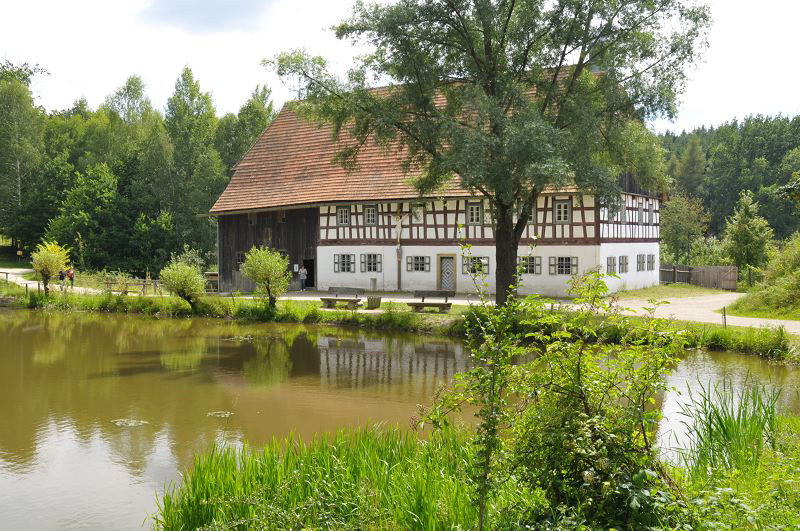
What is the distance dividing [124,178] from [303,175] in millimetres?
17560

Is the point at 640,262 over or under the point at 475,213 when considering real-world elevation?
under

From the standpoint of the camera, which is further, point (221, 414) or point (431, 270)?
point (431, 270)

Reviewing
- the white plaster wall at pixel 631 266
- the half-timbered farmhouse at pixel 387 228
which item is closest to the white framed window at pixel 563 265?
the half-timbered farmhouse at pixel 387 228

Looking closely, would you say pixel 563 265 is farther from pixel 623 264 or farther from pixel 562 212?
pixel 623 264

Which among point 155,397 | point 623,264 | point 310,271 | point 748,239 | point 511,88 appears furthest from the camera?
point 748,239

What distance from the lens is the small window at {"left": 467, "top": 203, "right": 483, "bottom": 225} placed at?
100ft

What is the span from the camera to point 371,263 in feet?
108

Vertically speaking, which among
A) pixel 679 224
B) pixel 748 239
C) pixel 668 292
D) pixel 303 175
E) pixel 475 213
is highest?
pixel 303 175

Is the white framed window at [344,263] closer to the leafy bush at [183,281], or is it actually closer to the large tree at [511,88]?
the leafy bush at [183,281]

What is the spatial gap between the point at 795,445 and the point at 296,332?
17.9 m

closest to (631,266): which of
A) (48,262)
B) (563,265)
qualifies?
(563,265)

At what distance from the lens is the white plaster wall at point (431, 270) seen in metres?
28.8

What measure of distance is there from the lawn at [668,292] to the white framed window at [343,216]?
1276 centimetres

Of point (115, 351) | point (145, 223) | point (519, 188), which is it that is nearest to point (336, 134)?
point (519, 188)
